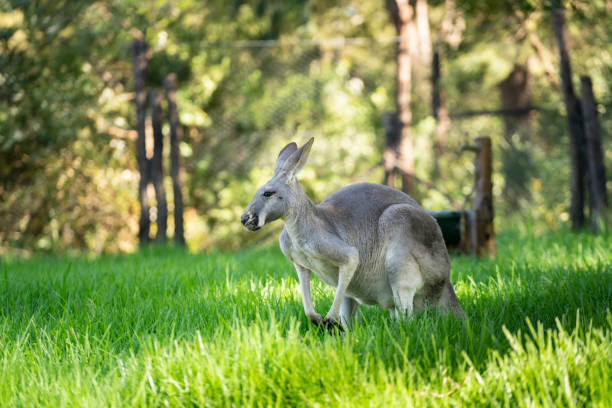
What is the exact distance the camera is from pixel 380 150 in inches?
492

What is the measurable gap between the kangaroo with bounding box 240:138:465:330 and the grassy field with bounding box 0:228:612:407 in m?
0.15

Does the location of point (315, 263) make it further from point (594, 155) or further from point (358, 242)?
point (594, 155)

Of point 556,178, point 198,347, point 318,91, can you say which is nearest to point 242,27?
point 318,91

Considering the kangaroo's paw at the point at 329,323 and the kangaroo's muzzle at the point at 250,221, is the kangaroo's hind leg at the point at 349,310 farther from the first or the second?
the kangaroo's muzzle at the point at 250,221

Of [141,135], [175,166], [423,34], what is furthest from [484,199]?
[423,34]

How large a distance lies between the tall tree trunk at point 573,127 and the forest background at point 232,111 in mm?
532

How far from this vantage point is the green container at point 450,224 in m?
5.97

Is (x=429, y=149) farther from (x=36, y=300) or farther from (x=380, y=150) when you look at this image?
(x=36, y=300)

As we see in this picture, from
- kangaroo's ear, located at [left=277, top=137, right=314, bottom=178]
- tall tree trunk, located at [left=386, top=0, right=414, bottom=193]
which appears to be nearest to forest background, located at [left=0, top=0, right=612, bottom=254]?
tall tree trunk, located at [left=386, top=0, right=414, bottom=193]

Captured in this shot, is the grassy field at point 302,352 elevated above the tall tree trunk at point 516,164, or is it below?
below

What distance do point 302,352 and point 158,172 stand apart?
658 centimetres

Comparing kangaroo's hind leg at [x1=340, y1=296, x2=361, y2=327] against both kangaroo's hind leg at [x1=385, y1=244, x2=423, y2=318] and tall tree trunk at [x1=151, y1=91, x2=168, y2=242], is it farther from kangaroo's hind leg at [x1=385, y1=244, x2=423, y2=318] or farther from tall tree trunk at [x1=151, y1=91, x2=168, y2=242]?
tall tree trunk at [x1=151, y1=91, x2=168, y2=242]

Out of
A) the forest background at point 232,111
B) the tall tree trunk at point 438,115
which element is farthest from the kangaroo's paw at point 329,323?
the tall tree trunk at point 438,115

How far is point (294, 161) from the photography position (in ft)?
9.30
